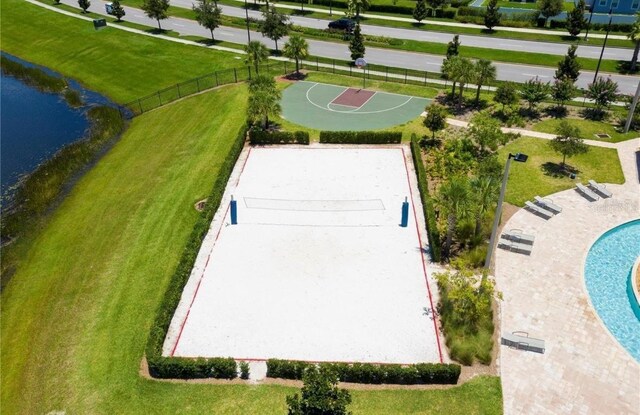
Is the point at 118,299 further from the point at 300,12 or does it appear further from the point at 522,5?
the point at 522,5

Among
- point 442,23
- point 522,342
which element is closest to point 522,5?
point 442,23

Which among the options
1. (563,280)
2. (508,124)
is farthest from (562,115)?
(563,280)

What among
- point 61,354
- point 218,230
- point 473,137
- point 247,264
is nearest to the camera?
point 61,354

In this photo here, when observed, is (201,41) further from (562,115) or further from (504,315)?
(504,315)

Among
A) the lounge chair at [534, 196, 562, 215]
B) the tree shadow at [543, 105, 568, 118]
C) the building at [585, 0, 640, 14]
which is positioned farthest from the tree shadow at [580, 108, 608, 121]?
the building at [585, 0, 640, 14]

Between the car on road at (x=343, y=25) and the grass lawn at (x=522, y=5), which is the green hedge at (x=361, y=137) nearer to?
the car on road at (x=343, y=25)

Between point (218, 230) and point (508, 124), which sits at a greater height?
point (508, 124)
